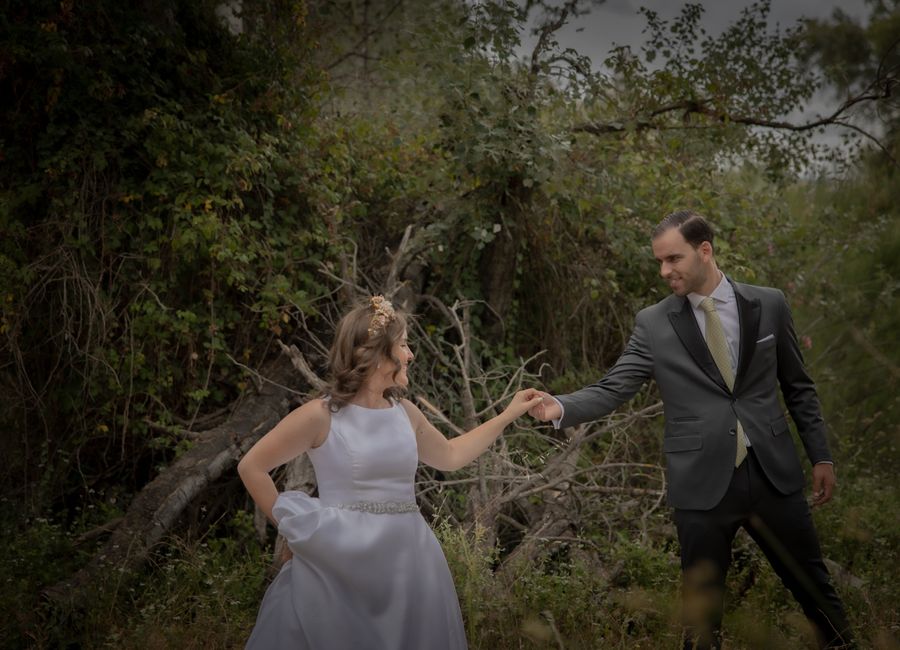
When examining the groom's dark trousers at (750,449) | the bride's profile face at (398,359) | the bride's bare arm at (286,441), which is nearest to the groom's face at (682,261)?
the groom's dark trousers at (750,449)

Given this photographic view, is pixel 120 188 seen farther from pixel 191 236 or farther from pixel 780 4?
pixel 780 4

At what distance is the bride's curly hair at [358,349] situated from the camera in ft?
10.5

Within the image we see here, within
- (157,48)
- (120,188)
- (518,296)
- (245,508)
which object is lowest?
(245,508)

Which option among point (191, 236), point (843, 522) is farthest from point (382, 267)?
point (843, 522)

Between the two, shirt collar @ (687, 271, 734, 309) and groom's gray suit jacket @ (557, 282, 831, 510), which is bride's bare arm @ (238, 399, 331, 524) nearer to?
groom's gray suit jacket @ (557, 282, 831, 510)

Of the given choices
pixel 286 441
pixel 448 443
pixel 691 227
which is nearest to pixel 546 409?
pixel 448 443

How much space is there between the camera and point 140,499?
17.2 ft

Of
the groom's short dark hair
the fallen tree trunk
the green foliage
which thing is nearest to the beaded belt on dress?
the green foliage

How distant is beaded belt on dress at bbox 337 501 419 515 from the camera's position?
313 cm

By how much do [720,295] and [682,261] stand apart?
23cm

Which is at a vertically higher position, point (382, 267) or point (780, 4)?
point (780, 4)

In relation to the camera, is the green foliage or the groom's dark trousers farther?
the green foliage

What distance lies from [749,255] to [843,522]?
2.55 meters

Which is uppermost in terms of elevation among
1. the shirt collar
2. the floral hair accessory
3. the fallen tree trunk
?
the shirt collar
